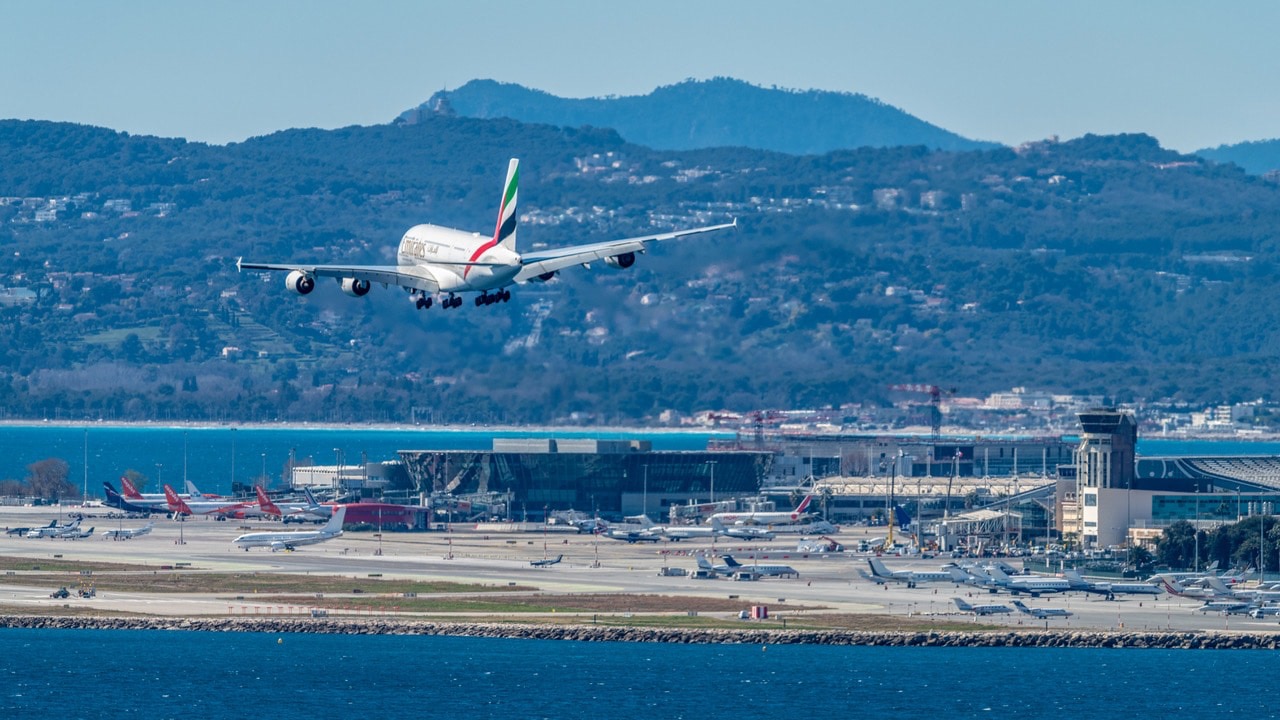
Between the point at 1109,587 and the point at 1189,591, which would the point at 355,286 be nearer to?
the point at 1109,587

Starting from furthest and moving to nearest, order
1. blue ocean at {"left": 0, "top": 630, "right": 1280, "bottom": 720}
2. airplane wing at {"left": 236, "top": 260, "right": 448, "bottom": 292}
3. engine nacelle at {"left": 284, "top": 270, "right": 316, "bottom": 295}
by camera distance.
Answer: blue ocean at {"left": 0, "top": 630, "right": 1280, "bottom": 720}
engine nacelle at {"left": 284, "top": 270, "right": 316, "bottom": 295}
airplane wing at {"left": 236, "top": 260, "right": 448, "bottom": 292}

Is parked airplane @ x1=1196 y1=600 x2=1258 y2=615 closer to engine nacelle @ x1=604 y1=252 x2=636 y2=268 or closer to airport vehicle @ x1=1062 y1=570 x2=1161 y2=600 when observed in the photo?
airport vehicle @ x1=1062 y1=570 x2=1161 y2=600

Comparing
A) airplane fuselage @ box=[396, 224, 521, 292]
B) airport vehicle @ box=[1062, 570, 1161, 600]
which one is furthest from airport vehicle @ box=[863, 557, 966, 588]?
airplane fuselage @ box=[396, 224, 521, 292]

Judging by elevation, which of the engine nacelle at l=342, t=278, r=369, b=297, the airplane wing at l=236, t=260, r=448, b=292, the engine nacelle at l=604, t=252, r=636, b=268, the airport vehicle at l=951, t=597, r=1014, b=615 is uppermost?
the engine nacelle at l=604, t=252, r=636, b=268

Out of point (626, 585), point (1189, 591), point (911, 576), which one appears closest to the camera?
point (1189, 591)

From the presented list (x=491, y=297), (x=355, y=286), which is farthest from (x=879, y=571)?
(x=355, y=286)

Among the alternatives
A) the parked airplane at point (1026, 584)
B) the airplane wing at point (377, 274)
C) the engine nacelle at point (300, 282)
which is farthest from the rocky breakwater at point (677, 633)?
the engine nacelle at point (300, 282)

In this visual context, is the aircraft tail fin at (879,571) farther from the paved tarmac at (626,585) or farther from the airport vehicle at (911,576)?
the paved tarmac at (626,585)
